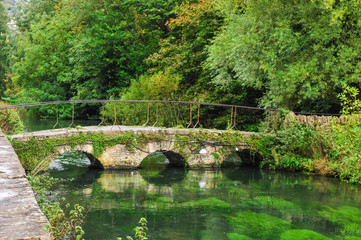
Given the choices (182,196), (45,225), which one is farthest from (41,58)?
(45,225)

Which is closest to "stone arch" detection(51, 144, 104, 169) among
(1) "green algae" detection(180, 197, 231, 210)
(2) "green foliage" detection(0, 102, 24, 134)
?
(2) "green foliage" detection(0, 102, 24, 134)

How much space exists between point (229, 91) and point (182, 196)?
411 inches

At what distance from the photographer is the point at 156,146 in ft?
40.9

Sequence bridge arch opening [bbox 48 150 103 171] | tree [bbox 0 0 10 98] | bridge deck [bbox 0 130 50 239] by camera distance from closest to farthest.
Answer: bridge deck [bbox 0 130 50 239] < bridge arch opening [bbox 48 150 103 171] < tree [bbox 0 0 10 98]

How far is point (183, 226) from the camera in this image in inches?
297

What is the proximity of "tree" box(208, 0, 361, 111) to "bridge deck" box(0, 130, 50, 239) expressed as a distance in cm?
1030

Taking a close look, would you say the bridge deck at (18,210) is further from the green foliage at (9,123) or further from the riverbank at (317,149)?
the riverbank at (317,149)

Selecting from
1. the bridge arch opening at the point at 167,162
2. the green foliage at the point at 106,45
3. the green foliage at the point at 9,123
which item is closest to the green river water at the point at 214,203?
the bridge arch opening at the point at 167,162

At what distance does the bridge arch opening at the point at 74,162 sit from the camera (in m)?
12.7

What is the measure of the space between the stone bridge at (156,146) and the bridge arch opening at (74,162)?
2.9 inches

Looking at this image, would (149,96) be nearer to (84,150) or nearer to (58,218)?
(84,150)

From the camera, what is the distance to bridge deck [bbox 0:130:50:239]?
252 centimetres

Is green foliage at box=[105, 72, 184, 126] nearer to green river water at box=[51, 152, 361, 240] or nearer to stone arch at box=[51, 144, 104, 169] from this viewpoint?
stone arch at box=[51, 144, 104, 169]

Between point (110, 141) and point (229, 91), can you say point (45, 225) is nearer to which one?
point (110, 141)
